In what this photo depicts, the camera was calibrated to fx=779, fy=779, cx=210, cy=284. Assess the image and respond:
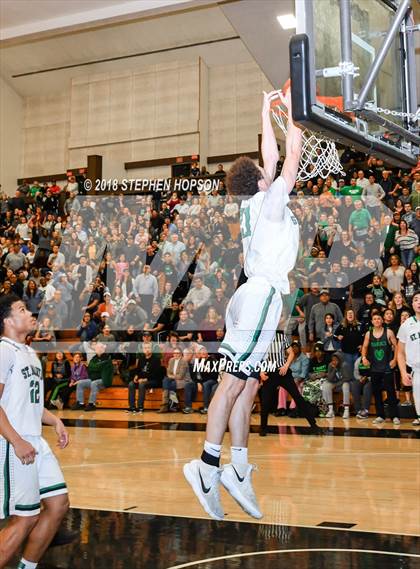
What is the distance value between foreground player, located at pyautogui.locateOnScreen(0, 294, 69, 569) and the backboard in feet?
8.67

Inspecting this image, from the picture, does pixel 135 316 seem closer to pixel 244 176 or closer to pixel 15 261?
pixel 15 261

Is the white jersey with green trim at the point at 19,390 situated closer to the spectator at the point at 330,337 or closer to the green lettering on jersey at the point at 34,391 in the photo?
the green lettering on jersey at the point at 34,391

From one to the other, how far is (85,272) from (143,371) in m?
4.18

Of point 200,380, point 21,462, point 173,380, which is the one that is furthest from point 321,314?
point 21,462

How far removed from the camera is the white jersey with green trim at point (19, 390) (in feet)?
16.9

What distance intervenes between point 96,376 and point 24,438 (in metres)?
11.2

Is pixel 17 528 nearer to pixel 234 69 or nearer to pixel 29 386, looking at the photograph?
pixel 29 386

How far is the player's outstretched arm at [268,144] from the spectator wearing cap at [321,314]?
10948 millimetres

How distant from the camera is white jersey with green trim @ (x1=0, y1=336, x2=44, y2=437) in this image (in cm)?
516

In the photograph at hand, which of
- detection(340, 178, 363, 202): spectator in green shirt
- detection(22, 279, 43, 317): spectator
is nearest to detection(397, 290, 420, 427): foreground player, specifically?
detection(340, 178, 363, 202): spectator in green shirt

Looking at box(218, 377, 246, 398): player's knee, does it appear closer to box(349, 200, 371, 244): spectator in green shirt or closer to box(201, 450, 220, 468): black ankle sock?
box(201, 450, 220, 468): black ankle sock

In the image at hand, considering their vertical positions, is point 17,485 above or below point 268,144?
below

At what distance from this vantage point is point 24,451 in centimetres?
481

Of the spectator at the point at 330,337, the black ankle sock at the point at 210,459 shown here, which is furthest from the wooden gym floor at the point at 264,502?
the black ankle sock at the point at 210,459
